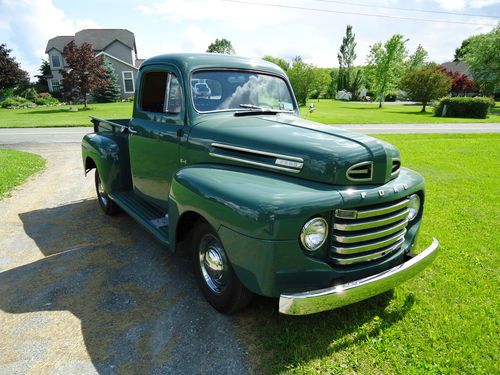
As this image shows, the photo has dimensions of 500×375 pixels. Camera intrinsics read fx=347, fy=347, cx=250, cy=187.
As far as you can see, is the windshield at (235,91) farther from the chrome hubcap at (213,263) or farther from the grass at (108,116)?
the grass at (108,116)

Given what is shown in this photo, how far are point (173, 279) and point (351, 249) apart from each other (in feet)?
6.03

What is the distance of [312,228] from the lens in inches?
88.7

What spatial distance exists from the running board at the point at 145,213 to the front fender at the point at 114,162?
0.41 feet

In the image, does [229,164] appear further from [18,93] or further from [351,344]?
[18,93]

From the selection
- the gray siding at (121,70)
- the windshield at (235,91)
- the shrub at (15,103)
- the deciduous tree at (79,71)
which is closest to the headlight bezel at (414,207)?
the windshield at (235,91)

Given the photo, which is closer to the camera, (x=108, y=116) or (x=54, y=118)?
(x=108, y=116)

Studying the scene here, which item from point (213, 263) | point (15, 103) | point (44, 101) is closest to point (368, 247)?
point (213, 263)

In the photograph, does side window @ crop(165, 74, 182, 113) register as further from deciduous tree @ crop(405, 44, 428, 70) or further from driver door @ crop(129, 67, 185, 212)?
deciduous tree @ crop(405, 44, 428, 70)

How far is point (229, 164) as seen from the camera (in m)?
2.95

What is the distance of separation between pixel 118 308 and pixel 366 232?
214cm

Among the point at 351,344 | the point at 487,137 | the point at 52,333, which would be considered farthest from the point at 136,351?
the point at 487,137

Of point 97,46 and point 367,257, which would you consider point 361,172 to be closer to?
point 367,257

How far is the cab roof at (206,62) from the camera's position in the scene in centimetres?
340

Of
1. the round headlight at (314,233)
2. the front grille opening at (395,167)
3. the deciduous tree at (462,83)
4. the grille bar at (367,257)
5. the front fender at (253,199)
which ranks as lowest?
the grille bar at (367,257)
